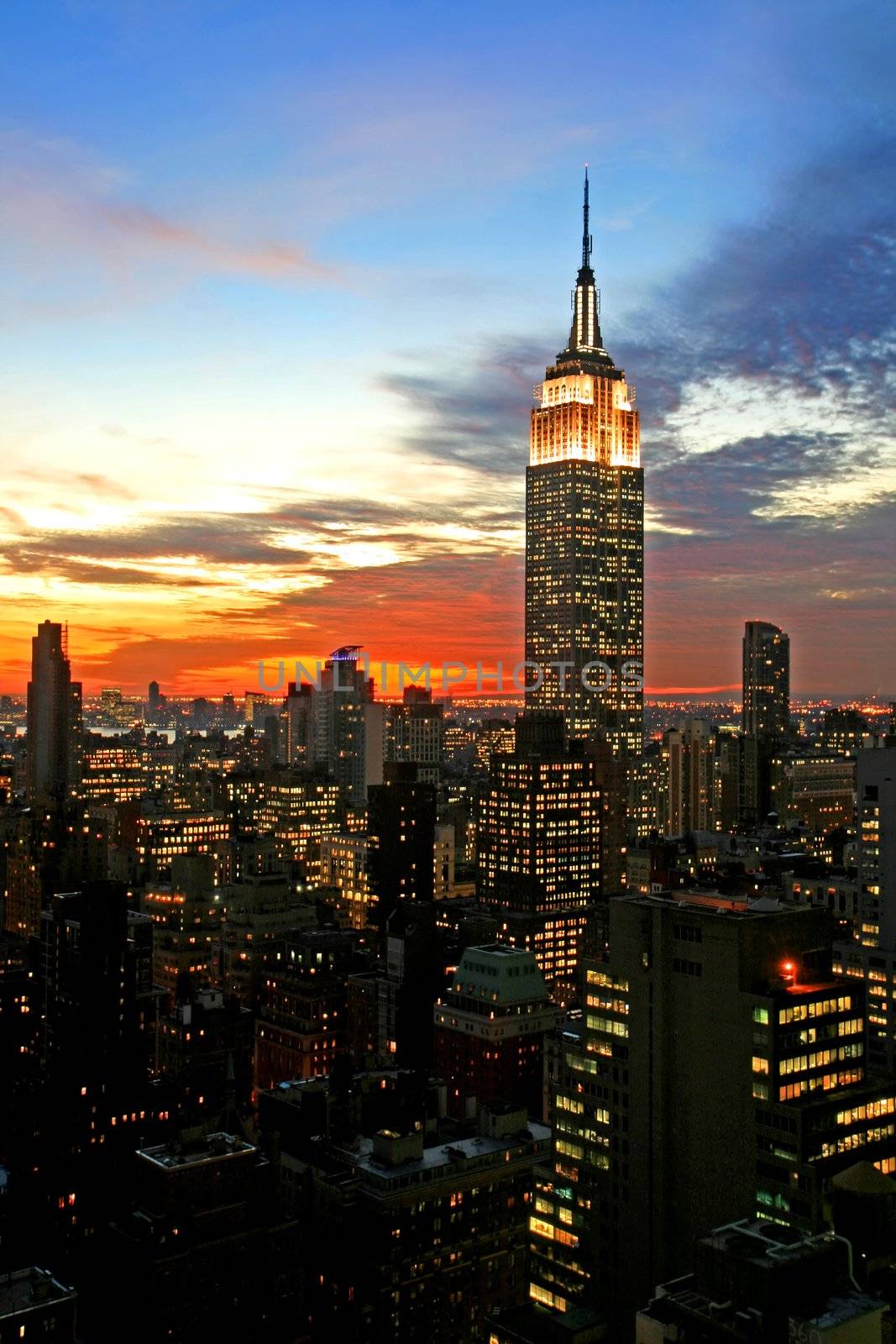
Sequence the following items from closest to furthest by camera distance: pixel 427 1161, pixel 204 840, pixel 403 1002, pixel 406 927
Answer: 1. pixel 427 1161
2. pixel 403 1002
3. pixel 406 927
4. pixel 204 840

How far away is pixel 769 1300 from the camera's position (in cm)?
3316

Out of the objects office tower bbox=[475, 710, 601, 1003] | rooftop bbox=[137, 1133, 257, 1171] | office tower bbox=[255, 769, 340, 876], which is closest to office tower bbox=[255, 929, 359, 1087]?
rooftop bbox=[137, 1133, 257, 1171]

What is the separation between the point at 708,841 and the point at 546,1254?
99.9 meters

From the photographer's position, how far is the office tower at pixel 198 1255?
167 ft

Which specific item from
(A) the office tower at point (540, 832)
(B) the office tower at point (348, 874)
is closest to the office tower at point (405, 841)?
(A) the office tower at point (540, 832)

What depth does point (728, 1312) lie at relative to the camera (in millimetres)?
34219

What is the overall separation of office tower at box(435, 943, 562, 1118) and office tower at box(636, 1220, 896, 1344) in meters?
45.9

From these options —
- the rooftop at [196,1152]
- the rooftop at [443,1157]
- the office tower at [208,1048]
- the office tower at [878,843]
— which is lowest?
the office tower at [208,1048]

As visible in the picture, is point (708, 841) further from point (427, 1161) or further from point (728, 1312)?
point (728, 1312)

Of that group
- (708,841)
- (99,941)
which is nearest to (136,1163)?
(99,941)

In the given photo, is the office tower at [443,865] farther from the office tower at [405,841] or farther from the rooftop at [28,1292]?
the rooftop at [28,1292]

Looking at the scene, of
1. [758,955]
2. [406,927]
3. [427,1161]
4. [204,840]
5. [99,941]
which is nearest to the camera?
[758,955]

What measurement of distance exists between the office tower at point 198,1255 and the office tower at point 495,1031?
28.3m

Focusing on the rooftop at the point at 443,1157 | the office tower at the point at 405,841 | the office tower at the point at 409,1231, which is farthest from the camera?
the office tower at the point at 405,841
